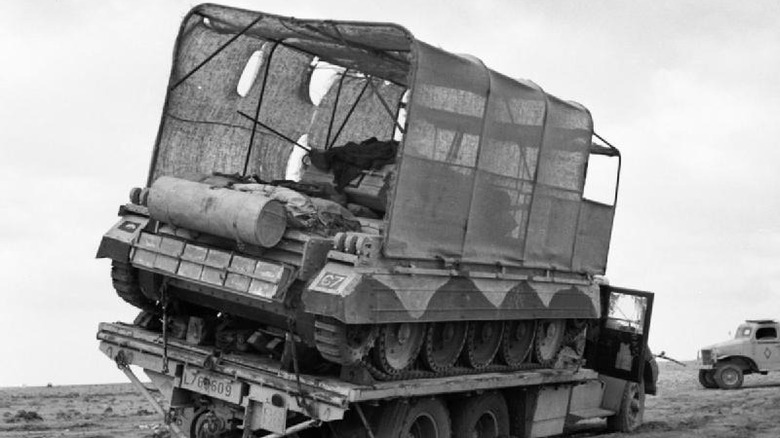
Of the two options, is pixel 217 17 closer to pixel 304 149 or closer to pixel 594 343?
pixel 304 149

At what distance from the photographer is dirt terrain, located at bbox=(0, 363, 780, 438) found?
48.3 ft

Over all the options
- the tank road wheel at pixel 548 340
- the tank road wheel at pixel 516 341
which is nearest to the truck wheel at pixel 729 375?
the tank road wheel at pixel 548 340

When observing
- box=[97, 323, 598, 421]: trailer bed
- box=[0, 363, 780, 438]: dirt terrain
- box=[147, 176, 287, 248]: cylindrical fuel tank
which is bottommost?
box=[0, 363, 780, 438]: dirt terrain

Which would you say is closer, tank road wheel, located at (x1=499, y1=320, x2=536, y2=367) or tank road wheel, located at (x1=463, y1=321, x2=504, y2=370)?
tank road wheel, located at (x1=463, y1=321, x2=504, y2=370)

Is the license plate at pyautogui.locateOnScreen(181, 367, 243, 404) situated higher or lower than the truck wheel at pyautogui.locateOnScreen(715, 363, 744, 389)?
lower

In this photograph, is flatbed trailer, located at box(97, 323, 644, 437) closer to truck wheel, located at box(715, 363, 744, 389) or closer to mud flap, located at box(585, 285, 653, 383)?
mud flap, located at box(585, 285, 653, 383)

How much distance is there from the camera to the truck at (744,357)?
27.3 m

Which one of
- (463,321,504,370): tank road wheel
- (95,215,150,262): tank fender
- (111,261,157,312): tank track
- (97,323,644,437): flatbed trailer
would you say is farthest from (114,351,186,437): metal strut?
(463,321,504,370): tank road wheel

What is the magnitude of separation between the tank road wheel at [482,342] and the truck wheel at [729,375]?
1518 centimetres

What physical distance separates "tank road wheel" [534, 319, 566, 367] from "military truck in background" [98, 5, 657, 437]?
1.5 inches

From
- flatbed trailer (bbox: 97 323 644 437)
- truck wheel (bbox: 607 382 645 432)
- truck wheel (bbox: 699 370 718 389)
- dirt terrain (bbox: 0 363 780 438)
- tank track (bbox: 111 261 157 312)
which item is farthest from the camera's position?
truck wheel (bbox: 699 370 718 389)

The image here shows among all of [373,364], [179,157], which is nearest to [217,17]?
[179,157]

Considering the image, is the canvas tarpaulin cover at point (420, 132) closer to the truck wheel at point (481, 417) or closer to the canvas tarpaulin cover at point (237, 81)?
the canvas tarpaulin cover at point (237, 81)

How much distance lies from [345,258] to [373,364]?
1.30 m
